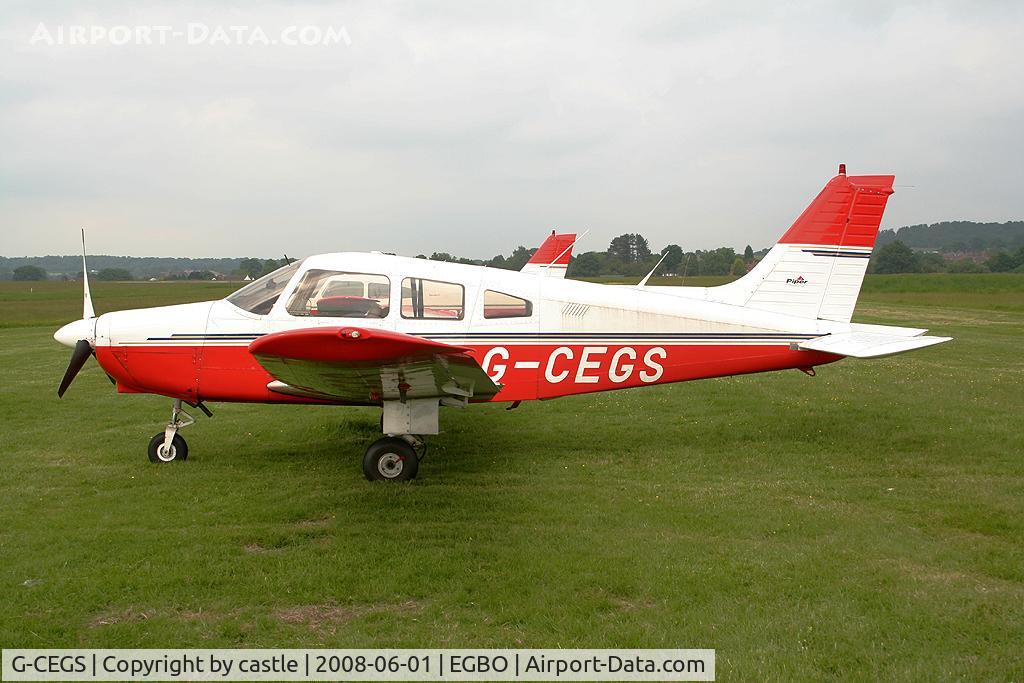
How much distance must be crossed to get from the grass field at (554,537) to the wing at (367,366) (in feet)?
2.74

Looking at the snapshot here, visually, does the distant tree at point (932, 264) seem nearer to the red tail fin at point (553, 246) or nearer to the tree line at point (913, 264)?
the tree line at point (913, 264)

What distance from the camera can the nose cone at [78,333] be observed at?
22.1ft

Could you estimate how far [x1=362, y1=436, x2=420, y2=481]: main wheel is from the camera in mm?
6512

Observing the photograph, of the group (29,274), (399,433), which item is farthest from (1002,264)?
(29,274)

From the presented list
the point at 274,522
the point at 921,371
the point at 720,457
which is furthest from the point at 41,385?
the point at 921,371

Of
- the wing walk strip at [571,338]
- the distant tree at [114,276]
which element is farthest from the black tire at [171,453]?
the distant tree at [114,276]

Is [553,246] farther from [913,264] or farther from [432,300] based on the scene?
[913,264]

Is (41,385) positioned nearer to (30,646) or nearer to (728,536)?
(30,646)

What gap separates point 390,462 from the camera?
654 centimetres

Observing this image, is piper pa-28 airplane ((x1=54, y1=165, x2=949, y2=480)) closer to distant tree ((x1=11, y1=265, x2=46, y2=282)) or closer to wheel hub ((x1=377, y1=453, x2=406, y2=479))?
wheel hub ((x1=377, y1=453, x2=406, y2=479))

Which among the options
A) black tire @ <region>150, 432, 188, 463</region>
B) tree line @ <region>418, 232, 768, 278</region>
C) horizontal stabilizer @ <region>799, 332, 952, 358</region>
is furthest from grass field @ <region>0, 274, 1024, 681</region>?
tree line @ <region>418, 232, 768, 278</region>

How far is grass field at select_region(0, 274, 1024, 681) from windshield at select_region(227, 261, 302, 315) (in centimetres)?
156

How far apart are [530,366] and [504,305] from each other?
0.63 metres

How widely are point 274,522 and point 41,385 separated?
8.95 metres
